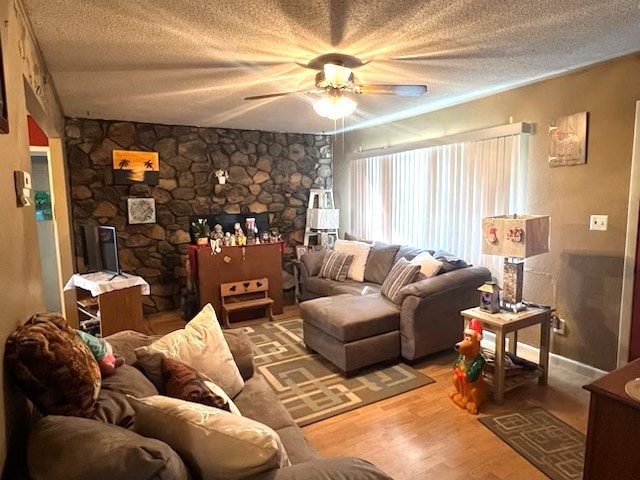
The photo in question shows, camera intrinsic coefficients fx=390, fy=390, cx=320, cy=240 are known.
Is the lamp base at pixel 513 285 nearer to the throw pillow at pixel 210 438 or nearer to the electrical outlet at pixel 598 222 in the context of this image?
the electrical outlet at pixel 598 222

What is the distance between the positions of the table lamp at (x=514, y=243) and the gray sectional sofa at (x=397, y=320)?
50 centimetres

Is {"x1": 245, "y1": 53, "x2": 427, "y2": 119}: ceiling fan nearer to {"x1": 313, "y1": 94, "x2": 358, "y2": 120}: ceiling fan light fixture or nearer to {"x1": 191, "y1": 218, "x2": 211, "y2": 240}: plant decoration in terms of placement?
{"x1": 313, "y1": 94, "x2": 358, "y2": 120}: ceiling fan light fixture

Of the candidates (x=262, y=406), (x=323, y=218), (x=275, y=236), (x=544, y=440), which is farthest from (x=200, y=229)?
(x=544, y=440)

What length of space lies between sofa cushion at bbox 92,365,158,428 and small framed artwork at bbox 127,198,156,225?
333cm

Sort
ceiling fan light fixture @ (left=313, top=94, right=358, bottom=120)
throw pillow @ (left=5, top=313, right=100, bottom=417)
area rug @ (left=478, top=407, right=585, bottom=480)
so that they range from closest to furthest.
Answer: throw pillow @ (left=5, top=313, right=100, bottom=417)
area rug @ (left=478, top=407, right=585, bottom=480)
ceiling fan light fixture @ (left=313, top=94, right=358, bottom=120)

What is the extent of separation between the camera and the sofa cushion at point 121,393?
4.13 feet

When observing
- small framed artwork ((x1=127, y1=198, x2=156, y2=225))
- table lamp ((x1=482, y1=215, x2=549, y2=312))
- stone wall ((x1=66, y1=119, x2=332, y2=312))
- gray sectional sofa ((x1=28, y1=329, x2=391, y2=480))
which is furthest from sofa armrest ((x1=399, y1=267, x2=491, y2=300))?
small framed artwork ((x1=127, y1=198, x2=156, y2=225))

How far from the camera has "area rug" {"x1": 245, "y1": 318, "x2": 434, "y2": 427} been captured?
8.60 feet

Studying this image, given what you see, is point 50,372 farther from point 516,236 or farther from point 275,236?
point 275,236

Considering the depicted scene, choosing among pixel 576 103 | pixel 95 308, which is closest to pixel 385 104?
pixel 576 103

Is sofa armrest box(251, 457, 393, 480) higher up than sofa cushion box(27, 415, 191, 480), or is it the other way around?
sofa cushion box(27, 415, 191, 480)

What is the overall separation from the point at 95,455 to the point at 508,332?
2.44 metres

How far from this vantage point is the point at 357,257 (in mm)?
4504

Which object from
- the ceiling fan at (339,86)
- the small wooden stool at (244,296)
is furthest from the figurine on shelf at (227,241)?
the ceiling fan at (339,86)
